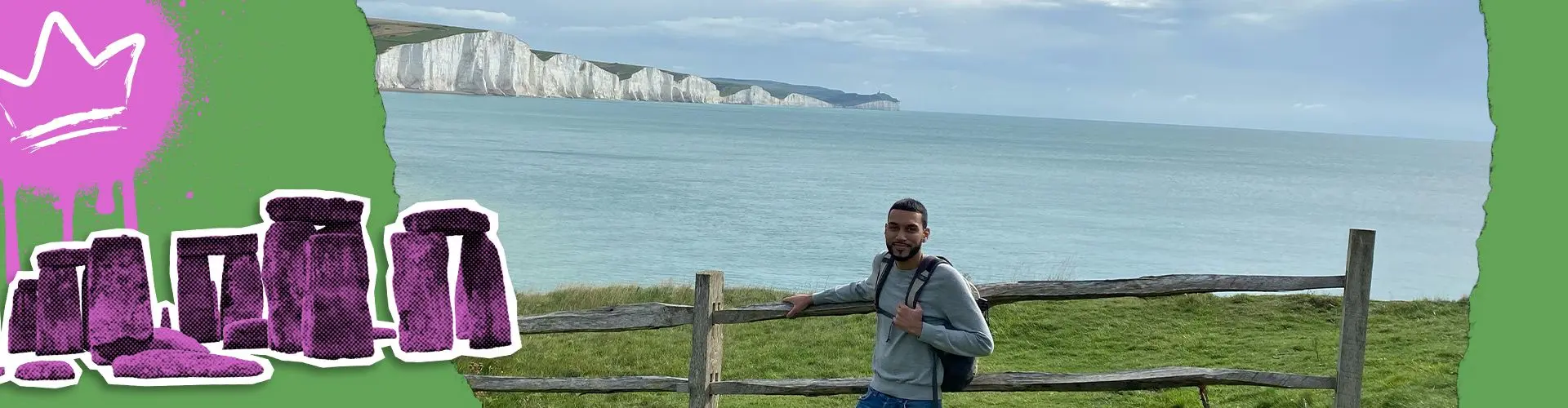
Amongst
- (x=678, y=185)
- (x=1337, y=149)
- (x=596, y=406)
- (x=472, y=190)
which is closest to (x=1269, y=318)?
(x=596, y=406)

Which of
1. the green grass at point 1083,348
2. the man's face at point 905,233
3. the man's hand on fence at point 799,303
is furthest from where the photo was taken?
the green grass at point 1083,348

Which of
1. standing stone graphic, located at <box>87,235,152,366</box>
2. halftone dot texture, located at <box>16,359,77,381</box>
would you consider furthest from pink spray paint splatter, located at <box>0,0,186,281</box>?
halftone dot texture, located at <box>16,359,77,381</box>

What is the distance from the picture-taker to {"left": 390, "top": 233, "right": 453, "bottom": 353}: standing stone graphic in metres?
5.23

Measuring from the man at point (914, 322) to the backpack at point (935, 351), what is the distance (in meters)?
0.01

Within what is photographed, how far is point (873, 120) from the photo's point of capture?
534 feet

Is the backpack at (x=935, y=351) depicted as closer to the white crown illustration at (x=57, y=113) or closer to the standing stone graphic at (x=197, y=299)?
the standing stone graphic at (x=197, y=299)

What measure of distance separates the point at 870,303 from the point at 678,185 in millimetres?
64191

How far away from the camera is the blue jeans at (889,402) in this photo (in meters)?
4.82

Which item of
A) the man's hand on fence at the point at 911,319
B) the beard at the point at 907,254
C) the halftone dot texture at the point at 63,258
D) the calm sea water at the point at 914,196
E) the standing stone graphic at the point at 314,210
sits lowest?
the calm sea water at the point at 914,196

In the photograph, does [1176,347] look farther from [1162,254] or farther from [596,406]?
[1162,254]

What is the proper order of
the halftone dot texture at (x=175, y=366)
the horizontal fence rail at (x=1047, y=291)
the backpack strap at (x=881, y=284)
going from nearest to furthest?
the backpack strap at (x=881, y=284)
the halftone dot texture at (x=175, y=366)
the horizontal fence rail at (x=1047, y=291)

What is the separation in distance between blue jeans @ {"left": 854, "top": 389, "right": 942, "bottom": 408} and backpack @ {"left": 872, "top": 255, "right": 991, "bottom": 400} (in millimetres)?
33

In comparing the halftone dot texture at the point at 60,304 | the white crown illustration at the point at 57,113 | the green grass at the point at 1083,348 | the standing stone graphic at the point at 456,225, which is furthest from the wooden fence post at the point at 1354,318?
the halftone dot texture at the point at 60,304

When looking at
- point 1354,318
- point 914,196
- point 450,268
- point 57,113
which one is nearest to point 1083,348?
point 1354,318
